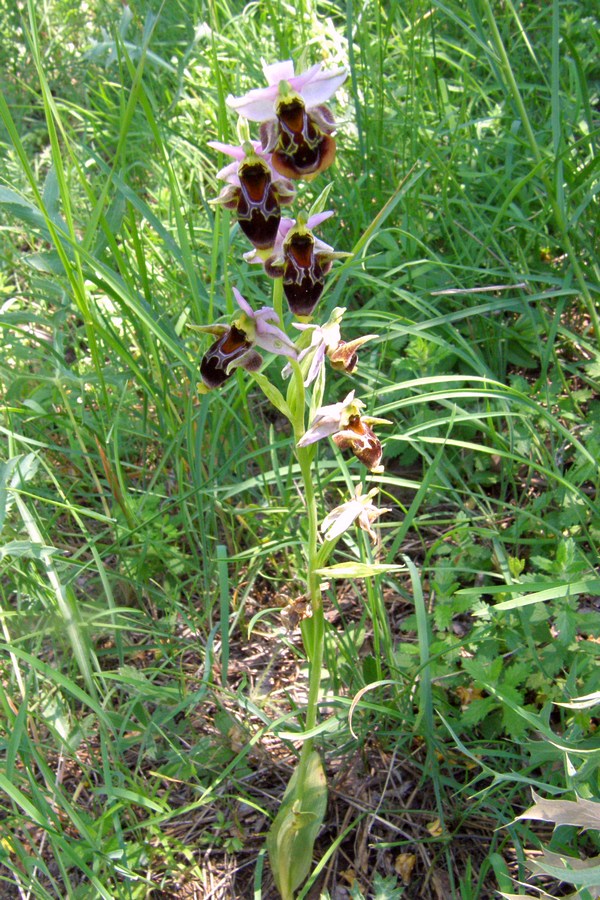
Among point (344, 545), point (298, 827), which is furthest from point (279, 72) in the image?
point (298, 827)

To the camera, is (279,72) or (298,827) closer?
(279,72)

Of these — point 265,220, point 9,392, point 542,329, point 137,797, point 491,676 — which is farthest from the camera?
point 542,329

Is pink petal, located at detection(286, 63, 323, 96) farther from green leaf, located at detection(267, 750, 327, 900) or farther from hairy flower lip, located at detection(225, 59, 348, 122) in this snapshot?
green leaf, located at detection(267, 750, 327, 900)

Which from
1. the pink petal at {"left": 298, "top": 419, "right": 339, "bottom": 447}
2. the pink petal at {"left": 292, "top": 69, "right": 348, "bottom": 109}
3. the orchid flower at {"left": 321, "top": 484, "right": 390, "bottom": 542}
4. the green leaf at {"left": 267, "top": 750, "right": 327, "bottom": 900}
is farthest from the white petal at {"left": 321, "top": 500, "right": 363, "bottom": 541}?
the pink petal at {"left": 292, "top": 69, "right": 348, "bottom": 109}

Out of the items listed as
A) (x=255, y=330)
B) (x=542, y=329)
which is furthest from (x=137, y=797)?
(x=542, y=329)

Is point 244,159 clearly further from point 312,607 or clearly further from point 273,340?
point 312,607

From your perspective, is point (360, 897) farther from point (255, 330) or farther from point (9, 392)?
point (9, 392)
